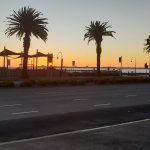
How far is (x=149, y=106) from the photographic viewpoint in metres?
21.0

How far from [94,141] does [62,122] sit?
361cm

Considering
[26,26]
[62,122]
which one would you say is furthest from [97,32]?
[62,122]

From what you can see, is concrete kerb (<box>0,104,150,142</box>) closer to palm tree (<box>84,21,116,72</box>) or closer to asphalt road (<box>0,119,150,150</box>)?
asphalt road (<box>0,119,150,150</box>)

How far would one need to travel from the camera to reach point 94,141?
11.0m

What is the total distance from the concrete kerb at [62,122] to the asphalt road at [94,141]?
64cm

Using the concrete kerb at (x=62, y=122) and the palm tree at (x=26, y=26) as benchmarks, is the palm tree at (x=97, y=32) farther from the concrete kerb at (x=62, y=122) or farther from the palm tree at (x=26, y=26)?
the concrete kerb at (x=62, y=122)

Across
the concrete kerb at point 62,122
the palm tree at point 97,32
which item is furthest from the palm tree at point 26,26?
the concrete kerb at point 62,122

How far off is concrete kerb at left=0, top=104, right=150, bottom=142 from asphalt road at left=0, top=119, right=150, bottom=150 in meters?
0.64

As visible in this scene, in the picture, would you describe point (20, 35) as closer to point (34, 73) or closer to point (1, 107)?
point (34, 73)

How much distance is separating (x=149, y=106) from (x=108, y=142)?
10375 millimetres

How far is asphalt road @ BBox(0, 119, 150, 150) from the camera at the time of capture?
33.5 ft

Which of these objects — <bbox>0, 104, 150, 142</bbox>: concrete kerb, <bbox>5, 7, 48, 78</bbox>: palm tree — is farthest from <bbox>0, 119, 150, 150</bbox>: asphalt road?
<bbox>5, 7, 48, 78</bbox>: palm tree

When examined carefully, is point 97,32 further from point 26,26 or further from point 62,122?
point 62,122

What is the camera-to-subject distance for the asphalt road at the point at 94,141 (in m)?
10.2
